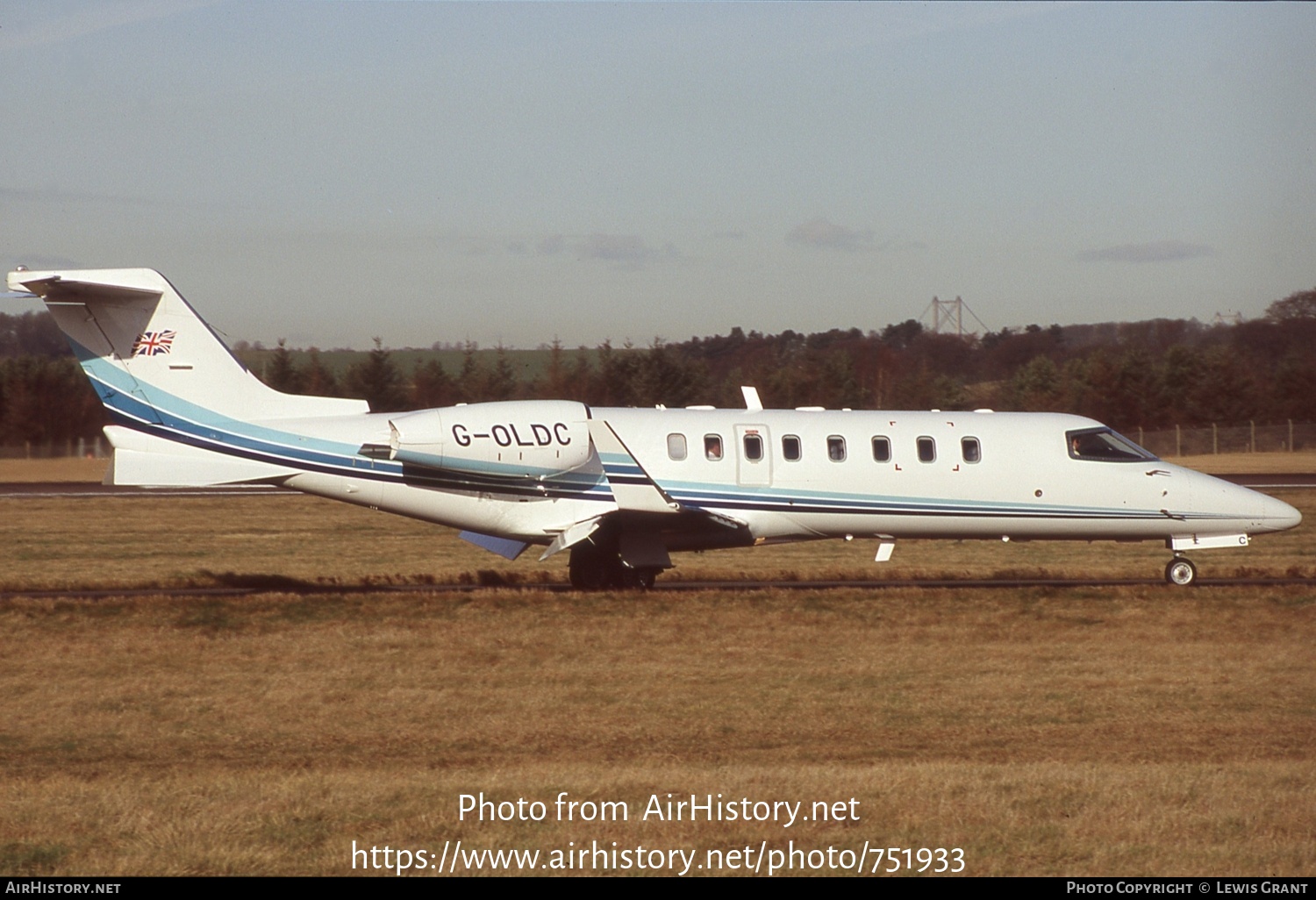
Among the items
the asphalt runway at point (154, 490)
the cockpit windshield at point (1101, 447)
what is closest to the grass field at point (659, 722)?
the cockpit windshield at point (1101, 447)

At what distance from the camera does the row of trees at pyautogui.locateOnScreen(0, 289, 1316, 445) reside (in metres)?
55.5

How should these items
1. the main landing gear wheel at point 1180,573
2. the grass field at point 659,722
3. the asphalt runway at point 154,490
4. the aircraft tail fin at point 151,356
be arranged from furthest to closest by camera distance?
the asphalt runway at point 154,490
the main landing gear wheel at point 1180,573
the aircraft tail fin at point 151,356
the grass field at point 659,722

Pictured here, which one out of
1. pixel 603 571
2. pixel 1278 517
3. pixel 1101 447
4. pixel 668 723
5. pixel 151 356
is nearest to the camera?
pixel 668 723

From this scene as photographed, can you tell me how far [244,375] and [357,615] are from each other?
12.9 feet

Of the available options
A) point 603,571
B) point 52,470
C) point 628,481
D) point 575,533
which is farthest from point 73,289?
point 52,470

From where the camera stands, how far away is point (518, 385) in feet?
188

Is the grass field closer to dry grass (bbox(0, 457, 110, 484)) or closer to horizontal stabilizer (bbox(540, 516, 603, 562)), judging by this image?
horizontal stabilizer (bbox(540, 516, 603, 562))

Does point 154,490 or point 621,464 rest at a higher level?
point 621,464

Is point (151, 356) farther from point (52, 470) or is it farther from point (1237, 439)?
point (1237, 439)

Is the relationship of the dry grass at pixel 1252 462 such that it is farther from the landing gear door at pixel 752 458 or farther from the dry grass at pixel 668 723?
the dry grass at pixel 668 723

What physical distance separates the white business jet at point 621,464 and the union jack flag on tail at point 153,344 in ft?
0.07

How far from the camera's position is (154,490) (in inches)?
1657

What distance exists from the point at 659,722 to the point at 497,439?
279 inches

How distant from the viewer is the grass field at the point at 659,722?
773 centimetres
